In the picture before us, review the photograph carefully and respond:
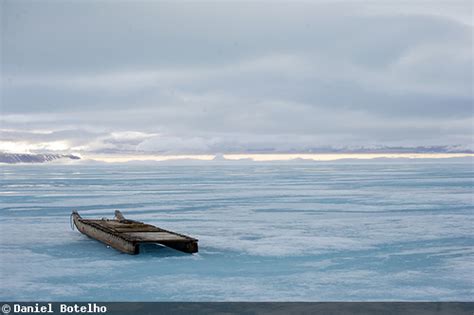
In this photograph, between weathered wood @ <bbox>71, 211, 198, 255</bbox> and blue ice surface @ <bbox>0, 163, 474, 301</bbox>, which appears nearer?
blue ice surface @ <bbox>0, 163, 474, 301</bbox>

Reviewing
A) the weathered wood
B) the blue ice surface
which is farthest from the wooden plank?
the blue ice surface

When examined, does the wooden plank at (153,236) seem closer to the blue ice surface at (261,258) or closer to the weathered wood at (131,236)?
the weathered wood at (131,236)

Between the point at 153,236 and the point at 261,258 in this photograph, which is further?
the point at 153,236

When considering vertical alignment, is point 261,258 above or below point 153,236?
below

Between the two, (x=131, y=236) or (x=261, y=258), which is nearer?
(x=261, y=258)

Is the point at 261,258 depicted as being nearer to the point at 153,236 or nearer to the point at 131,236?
the point at 153,236

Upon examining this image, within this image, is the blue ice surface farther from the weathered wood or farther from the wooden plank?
the wooden plank

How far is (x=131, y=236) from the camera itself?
62.4 feet

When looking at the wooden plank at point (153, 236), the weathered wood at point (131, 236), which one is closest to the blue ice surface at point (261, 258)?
the weathered wood at point (131, 236)

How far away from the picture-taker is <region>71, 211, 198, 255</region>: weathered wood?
18.0 metres

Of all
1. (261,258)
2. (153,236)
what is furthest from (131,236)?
(261,258)

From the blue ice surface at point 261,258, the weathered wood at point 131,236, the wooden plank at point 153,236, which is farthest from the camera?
the wooden plank at point 153,236

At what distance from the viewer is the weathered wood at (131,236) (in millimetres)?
18000

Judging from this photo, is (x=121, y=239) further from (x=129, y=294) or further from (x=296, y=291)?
(x=296, y=291)
